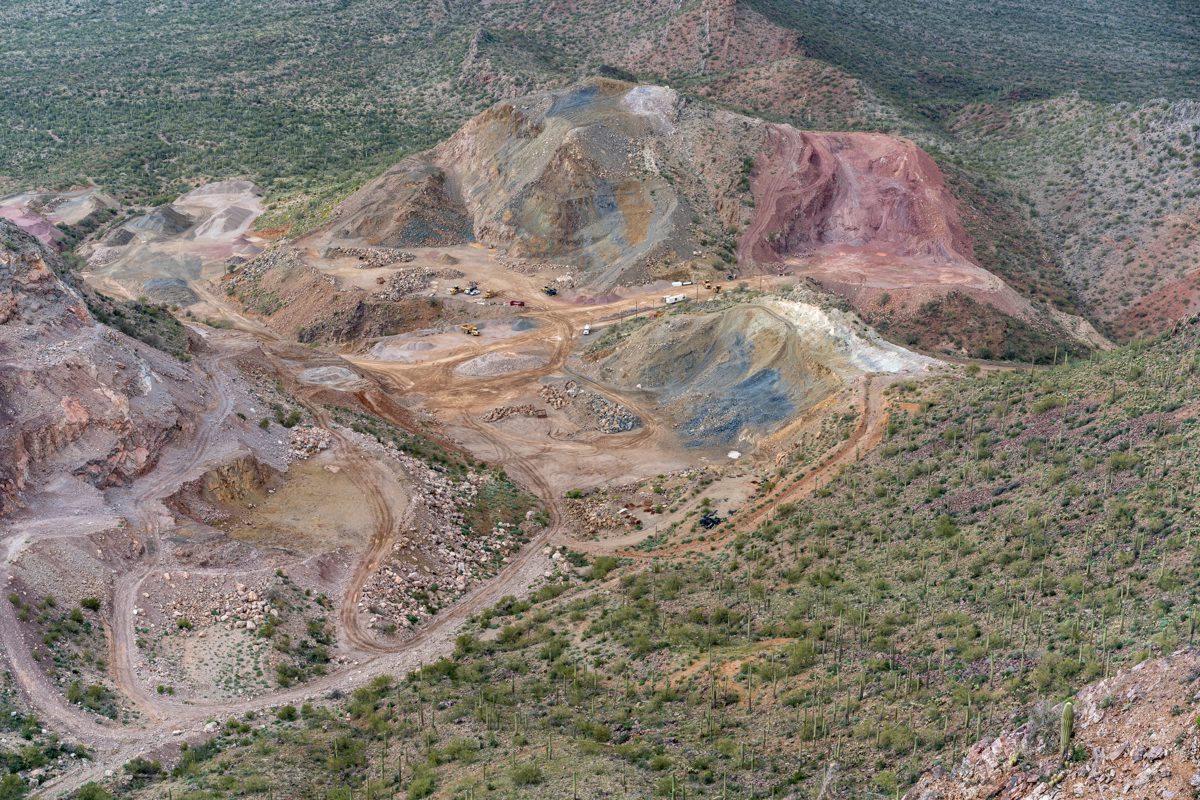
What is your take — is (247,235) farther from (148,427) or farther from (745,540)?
(745,540)

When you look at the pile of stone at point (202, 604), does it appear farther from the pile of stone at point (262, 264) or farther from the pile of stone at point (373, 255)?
the pile of stone at point (262, 264)

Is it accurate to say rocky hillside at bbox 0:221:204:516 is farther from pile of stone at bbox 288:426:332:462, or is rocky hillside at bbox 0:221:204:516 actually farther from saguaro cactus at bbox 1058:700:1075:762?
saguaro cactus at bbox 1058:700:1075:762

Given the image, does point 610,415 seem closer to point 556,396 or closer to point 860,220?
point 556,396

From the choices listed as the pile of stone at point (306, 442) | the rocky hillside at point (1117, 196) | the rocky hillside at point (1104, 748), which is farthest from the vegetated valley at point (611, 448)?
the rocky hillside at point (1117, 196)

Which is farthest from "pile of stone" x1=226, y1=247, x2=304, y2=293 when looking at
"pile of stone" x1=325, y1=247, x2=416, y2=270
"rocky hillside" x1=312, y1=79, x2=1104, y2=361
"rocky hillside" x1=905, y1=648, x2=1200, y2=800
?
"rocky hillside" x1=905, y1=648, x2=1200, y2=800

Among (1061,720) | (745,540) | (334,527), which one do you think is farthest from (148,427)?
(1061,720)

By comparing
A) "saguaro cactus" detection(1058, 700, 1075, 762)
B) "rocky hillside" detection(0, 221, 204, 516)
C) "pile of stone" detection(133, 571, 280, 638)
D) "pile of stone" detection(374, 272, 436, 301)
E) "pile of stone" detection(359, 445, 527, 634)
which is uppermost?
"saguaro cactus" detection(1058, 700, 1075, 762)
